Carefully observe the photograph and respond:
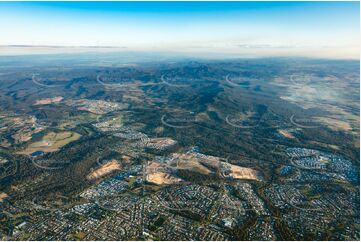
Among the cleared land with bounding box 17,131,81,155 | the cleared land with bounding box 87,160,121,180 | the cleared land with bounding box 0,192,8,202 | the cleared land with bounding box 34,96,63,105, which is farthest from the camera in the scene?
the cleared land with bounding box 34,96,63,105

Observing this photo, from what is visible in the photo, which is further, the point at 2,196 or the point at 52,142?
the point at 52,142

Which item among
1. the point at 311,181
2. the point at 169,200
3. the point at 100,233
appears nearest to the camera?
the point at 100,233

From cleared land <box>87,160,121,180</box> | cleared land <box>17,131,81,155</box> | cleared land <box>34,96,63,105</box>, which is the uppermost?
cleared land <box>87,160,121,180</box>

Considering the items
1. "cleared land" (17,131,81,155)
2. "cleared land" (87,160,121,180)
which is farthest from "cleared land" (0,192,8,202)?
"cleared land" (17,131,81,155)

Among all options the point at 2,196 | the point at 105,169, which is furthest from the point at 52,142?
the point at 2,196

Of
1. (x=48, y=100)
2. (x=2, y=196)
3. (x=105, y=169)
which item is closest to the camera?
(x=2, y=196)

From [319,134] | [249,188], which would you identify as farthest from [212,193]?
[319,134]

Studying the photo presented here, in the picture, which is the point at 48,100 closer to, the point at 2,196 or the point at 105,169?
the point at 105,169

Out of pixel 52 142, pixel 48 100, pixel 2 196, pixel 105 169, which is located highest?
pixel 2 196

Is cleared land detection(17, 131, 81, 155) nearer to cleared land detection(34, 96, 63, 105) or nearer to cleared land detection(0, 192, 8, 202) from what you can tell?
cleared land detection(0, 192, 8, 202)

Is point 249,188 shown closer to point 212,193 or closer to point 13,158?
point 212,193

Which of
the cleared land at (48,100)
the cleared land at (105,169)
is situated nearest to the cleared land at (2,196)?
the cleared land at (105,169)
